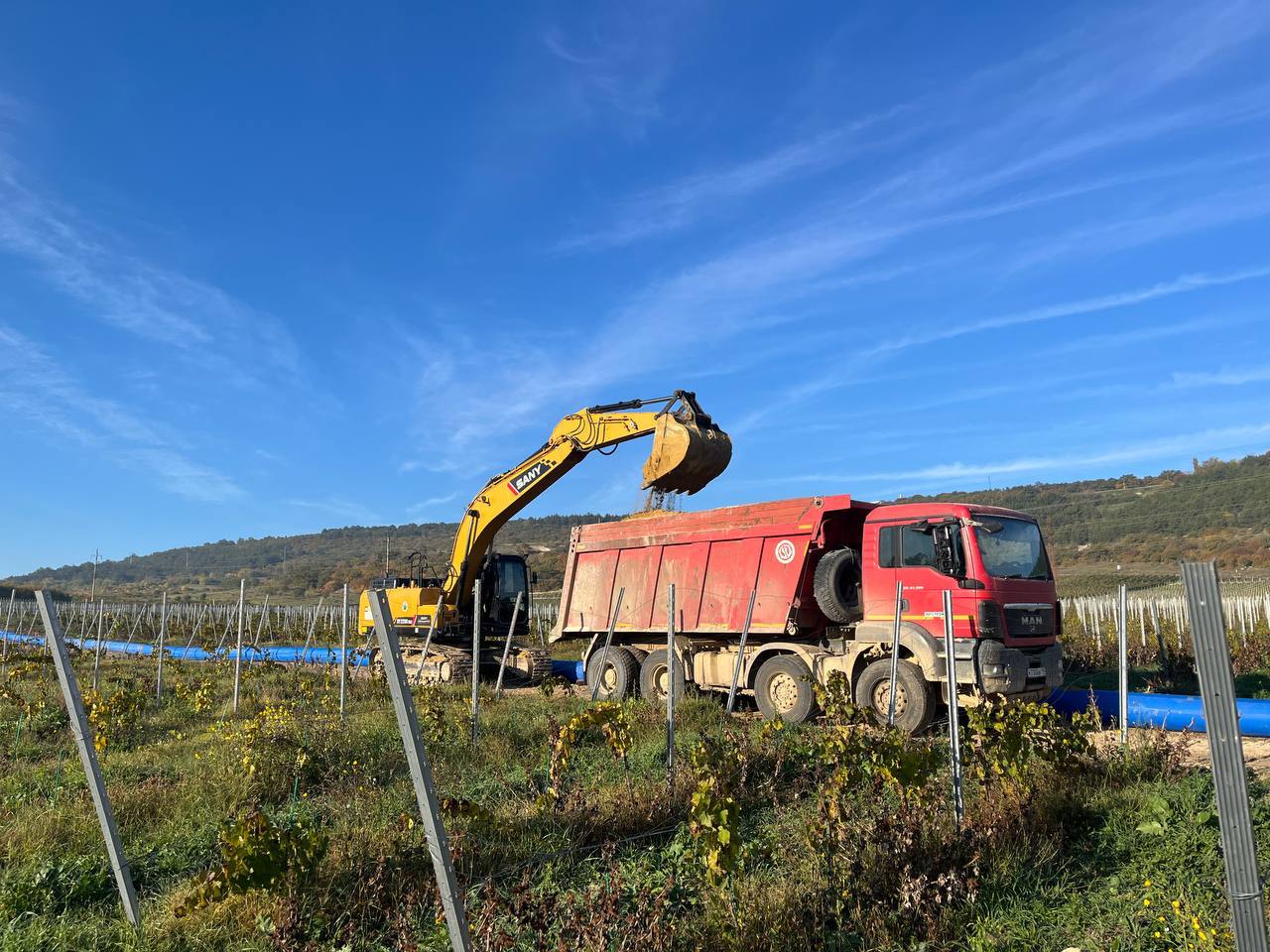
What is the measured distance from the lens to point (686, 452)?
11.7m

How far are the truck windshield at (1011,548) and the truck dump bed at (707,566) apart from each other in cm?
172

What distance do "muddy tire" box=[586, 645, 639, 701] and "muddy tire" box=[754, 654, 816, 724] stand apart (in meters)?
2.54

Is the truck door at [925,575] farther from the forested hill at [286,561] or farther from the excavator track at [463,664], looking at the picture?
the forested hill at [286,561]

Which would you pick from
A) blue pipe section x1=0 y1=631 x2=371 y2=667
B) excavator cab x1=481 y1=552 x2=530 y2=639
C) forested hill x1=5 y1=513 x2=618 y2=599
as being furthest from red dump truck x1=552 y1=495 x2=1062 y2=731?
forested hill x1=5 y1=513 x2=618 y2=599

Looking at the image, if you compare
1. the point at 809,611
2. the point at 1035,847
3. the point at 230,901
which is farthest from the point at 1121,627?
the point at 230,901

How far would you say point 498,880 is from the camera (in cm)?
511

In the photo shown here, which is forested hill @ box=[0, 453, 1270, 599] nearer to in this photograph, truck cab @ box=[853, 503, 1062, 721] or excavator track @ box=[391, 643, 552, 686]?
excavator track @ box=[391, 643, 552, 686]

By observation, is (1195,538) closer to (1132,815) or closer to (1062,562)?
(1062,562)

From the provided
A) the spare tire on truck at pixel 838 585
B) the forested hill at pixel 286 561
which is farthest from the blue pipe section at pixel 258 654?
the forested hill at pixel 286 561

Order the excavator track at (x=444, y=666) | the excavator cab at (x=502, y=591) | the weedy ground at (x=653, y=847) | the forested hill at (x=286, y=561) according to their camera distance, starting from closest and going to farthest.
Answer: the weedy ground at (x=653, y=847)
the excavator track at (x=444, y=666)
the excavator cab at (x=502, y=591)
the forested hill at (x=286, y=561)

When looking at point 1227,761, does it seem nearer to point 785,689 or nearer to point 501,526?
point 785,689

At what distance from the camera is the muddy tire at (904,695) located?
9305mm

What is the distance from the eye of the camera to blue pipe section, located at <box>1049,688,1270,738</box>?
9109 millimetres

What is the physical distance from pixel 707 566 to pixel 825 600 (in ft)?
6.83
